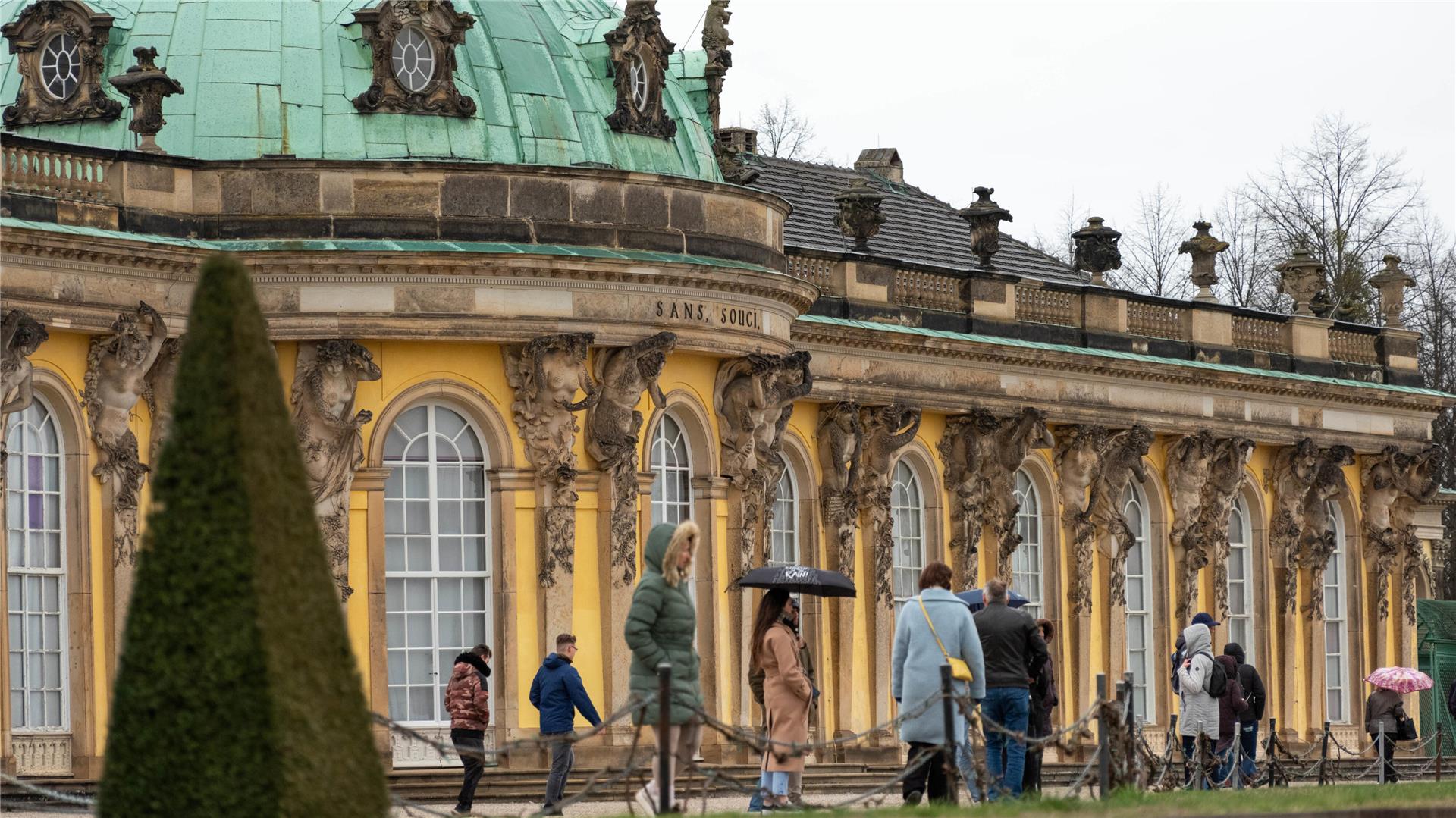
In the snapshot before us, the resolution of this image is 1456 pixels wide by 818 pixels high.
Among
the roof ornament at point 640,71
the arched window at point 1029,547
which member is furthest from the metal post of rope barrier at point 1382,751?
the roof ornament at point 640,71

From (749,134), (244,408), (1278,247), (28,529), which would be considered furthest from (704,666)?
(1278,247)

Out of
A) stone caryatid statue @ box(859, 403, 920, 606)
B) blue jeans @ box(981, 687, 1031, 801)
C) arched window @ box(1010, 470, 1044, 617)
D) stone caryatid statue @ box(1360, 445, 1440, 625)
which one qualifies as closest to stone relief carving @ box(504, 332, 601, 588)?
stone caryatid statue @ box(859, 403, 920, 606)

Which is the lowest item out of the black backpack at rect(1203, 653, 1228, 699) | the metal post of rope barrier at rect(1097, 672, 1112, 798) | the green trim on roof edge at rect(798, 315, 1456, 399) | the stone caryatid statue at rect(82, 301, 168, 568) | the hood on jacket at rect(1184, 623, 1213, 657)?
the metal post of rope barrier at rect(1097, 672, 1112, 798)

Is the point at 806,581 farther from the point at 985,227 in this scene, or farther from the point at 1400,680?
the point at 985,227

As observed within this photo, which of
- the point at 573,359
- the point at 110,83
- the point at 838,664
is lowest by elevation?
the point at 838,664

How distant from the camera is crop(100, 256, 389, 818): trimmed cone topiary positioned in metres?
13.8

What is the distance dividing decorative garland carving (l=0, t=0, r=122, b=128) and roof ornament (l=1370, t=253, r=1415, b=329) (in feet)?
79.5

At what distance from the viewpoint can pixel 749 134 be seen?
44.7 metres

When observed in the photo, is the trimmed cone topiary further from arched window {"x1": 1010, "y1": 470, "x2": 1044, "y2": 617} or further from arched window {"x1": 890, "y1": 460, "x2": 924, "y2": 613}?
arched window {"x1": 1010, "y1": 470, "x2": 1044, "y2": 617}

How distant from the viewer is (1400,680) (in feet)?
114

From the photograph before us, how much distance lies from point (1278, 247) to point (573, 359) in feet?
111

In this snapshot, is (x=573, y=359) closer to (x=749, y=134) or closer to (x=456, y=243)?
(x=456, y=243)

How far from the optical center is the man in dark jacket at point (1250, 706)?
100 ft

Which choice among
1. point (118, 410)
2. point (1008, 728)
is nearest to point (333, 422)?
point (118, 410)
